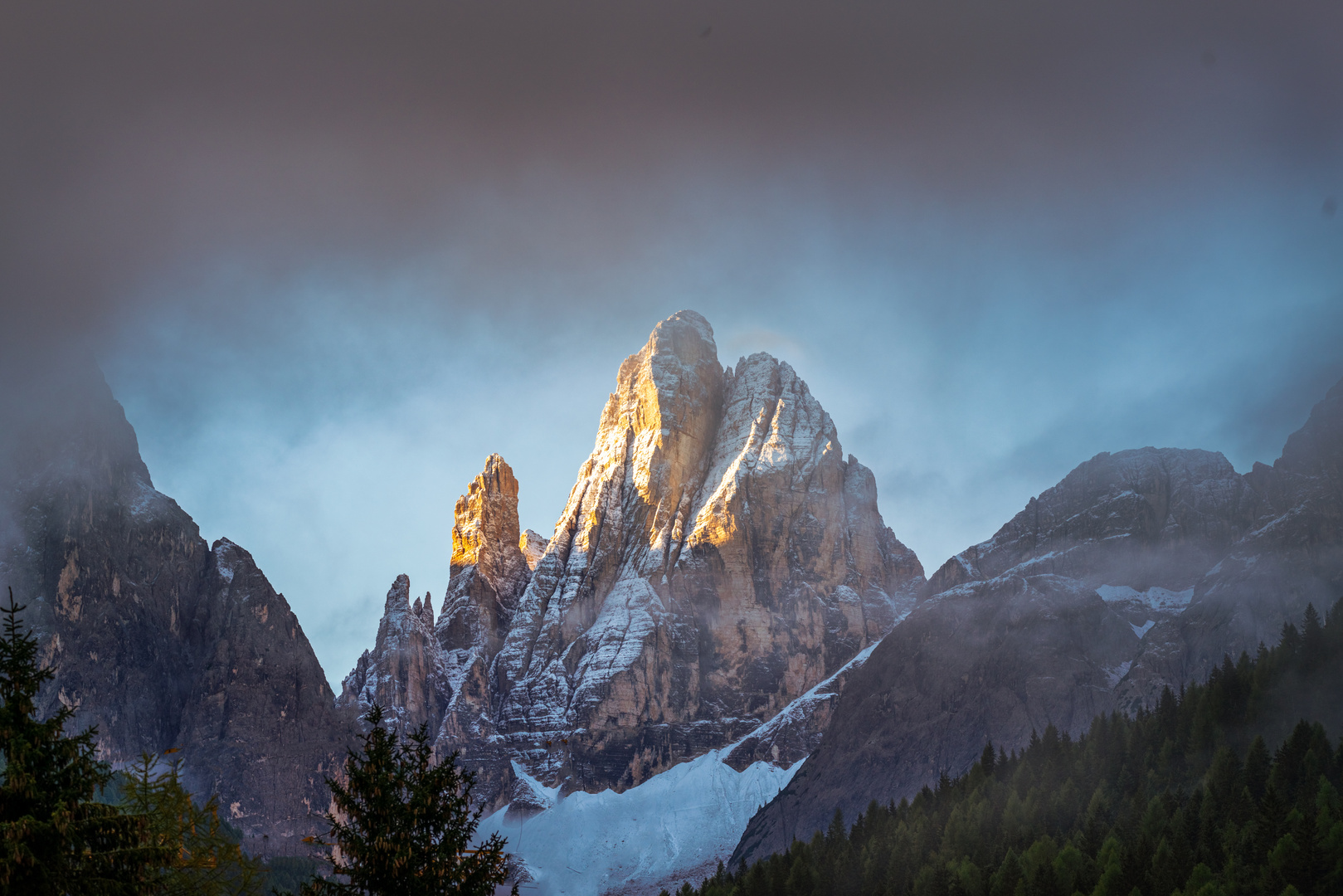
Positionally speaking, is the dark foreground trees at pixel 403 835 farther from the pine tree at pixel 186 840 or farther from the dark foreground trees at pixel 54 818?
the dark foreground trees at pixel 54 818

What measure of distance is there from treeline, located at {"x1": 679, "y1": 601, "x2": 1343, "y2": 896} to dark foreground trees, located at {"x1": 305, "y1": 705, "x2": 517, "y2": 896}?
2139 inches

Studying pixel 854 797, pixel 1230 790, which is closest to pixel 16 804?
pixel 1230 790

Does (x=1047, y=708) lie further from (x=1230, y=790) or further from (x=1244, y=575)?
(x=1230, y=790)

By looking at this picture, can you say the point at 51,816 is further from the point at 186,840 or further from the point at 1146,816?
the point at 1146,816

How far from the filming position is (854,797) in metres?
196

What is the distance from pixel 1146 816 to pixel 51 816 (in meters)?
89.3

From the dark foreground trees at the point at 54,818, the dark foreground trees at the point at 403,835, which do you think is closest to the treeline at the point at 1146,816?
the dark foreground trees at the point at 403,835

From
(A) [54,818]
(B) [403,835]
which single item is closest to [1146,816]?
(B) [403,835]

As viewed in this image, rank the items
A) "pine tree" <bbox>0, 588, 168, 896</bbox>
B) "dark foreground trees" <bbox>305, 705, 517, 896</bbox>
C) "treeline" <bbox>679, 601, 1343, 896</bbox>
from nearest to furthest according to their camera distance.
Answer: "pine tree" <bbox>0, 588, 168, 896</bbox>, "dark foreground trees" <bbox>305, 705, 517, 896</bbox>, "treeline" <bbox>679, 601, 1343, 896</bbox>

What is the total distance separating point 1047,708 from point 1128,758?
263ft

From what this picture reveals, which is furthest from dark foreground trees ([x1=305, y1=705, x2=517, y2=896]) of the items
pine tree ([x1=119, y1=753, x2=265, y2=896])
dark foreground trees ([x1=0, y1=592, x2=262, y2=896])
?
dark foreground trees ([x1=0, y1=592, x2=262, y2=896])

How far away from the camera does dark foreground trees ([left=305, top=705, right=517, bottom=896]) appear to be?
3198 centimetres

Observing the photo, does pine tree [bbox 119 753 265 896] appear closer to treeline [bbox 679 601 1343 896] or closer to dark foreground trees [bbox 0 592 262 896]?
dark foreground trees [bbox 0 592 262 896]

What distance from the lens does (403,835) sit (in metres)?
32.4
